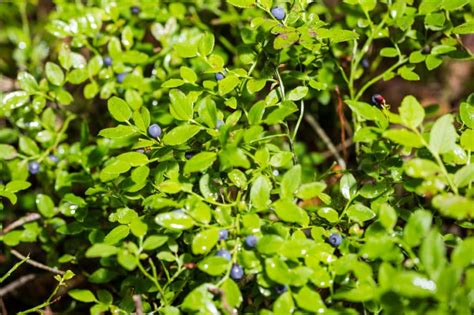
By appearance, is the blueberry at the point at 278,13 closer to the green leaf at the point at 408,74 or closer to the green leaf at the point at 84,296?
the green leaf at the point at 408,74

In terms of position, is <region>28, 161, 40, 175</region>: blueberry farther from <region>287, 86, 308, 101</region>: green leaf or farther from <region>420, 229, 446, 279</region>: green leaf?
<region>420, 229, 446, 279</region>: green leaf

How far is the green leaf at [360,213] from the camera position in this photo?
908mm

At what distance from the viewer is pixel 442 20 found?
1.10 m

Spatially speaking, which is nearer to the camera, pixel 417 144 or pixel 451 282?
pixel 451 282

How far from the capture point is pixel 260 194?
837mm

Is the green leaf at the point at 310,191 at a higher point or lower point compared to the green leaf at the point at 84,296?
higher

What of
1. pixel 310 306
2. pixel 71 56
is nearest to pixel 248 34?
pixel 71 56

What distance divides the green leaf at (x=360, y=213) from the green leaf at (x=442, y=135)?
0.19 m

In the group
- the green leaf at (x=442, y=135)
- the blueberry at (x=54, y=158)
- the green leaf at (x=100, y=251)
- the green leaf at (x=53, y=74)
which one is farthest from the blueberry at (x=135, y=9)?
the green leaf at (x=442, y=135)

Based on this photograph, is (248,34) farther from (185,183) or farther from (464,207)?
(464,207)

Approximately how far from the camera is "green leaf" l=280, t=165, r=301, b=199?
2.70ft

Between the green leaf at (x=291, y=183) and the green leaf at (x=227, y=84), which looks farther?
the green leaf at (x=227, y=84)

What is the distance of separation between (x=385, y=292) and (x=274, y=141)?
27.9 inches

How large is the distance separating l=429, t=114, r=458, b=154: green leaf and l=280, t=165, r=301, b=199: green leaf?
0.21 meters
